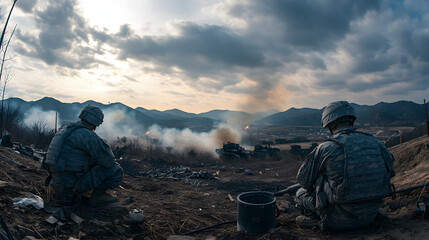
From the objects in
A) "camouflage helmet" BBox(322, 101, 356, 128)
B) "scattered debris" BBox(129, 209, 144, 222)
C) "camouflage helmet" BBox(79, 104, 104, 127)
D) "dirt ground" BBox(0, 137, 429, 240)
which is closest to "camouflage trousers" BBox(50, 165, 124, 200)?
"dirt ground" BBox(0, 137, 429, 240)

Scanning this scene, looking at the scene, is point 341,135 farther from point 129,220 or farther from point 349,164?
point 129,220

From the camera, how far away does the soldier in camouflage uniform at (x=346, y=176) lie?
3.29 meters

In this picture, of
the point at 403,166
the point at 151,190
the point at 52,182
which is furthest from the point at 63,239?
the point at 403,166

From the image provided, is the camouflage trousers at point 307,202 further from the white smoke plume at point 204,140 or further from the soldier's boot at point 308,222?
the white smoke plume at point 204,140

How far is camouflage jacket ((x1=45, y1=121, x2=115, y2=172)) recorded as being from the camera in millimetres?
4520

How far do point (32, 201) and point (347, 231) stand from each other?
4769 millimetres

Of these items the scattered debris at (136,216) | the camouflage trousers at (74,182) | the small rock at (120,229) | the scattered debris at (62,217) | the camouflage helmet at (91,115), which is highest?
the camouflage helmet at (91,115)

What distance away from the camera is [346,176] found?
3.29m

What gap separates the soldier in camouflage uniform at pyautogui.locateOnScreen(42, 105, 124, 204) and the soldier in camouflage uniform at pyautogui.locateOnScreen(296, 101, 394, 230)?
356cm

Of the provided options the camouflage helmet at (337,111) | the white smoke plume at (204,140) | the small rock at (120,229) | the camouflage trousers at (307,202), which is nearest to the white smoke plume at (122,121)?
the white smoke plume at (204,140)

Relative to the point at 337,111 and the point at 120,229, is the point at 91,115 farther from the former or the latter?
the point at 337,111

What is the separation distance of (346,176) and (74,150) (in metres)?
4.39

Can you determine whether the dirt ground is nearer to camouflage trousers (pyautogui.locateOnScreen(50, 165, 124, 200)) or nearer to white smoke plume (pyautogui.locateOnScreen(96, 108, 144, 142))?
camouflage trousers (pyautogui.locateOnScreen(50, 165, 124, 200))

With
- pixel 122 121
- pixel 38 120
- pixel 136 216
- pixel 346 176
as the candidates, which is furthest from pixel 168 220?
pixel 122 121
